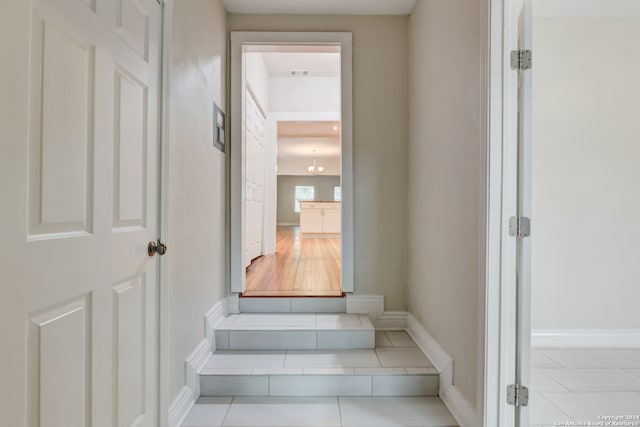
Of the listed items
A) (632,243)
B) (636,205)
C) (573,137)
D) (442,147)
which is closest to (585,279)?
(632,243)

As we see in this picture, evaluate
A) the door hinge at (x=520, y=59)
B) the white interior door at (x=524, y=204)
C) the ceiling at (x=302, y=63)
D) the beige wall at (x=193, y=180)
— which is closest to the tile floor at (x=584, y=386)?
the white interior door at (x=524, y=204)

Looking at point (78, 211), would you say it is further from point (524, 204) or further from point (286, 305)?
point (286, 305)

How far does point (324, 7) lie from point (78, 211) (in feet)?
8.52

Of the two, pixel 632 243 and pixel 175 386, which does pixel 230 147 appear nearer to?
pixel 175 386

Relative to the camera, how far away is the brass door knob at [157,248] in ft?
4.77

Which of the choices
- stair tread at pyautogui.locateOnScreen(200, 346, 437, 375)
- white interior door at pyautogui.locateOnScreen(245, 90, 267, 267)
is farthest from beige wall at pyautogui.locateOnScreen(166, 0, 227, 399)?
white interior door at pyautogui.locateOnScreen(245, 90, 267, 267)

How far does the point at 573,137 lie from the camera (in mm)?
2807

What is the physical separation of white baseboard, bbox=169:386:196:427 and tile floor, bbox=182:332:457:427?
0.04 metres

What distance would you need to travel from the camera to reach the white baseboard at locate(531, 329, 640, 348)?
110 inches

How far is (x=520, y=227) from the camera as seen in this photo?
5.04 ft

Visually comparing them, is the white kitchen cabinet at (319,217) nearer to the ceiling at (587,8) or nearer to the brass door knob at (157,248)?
the ceiling at (587,8)

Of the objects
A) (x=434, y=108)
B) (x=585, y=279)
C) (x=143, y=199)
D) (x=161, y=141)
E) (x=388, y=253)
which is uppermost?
(x=434, y=108)

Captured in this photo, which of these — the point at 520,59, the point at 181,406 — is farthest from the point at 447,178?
the point at 181,406

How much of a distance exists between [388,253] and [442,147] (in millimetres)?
1111
